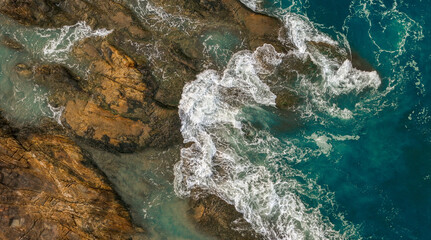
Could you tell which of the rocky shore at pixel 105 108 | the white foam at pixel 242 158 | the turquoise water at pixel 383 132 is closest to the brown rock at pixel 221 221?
the rocky shore at pixel 105 108

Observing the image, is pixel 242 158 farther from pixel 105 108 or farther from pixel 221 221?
pixel 105 108

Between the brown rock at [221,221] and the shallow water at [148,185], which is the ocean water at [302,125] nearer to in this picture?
the shallow water at [148,185]

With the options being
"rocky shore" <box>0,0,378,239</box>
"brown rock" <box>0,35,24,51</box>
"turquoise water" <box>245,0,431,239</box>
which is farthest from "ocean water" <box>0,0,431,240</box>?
"brown rock" <box>0,35,24,51</box>

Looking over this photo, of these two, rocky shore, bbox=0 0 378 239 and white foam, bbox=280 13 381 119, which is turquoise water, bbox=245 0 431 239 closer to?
white foam, bbox=280 13 381 119

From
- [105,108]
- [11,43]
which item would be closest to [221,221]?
[105,108]

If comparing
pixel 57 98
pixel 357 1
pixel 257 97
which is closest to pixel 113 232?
pixel 57 98

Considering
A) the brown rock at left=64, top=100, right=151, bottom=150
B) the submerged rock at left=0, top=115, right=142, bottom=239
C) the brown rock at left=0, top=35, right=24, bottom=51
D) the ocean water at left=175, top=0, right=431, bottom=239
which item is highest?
the ocean water at left=175, top=0, right=431, bottom=239
